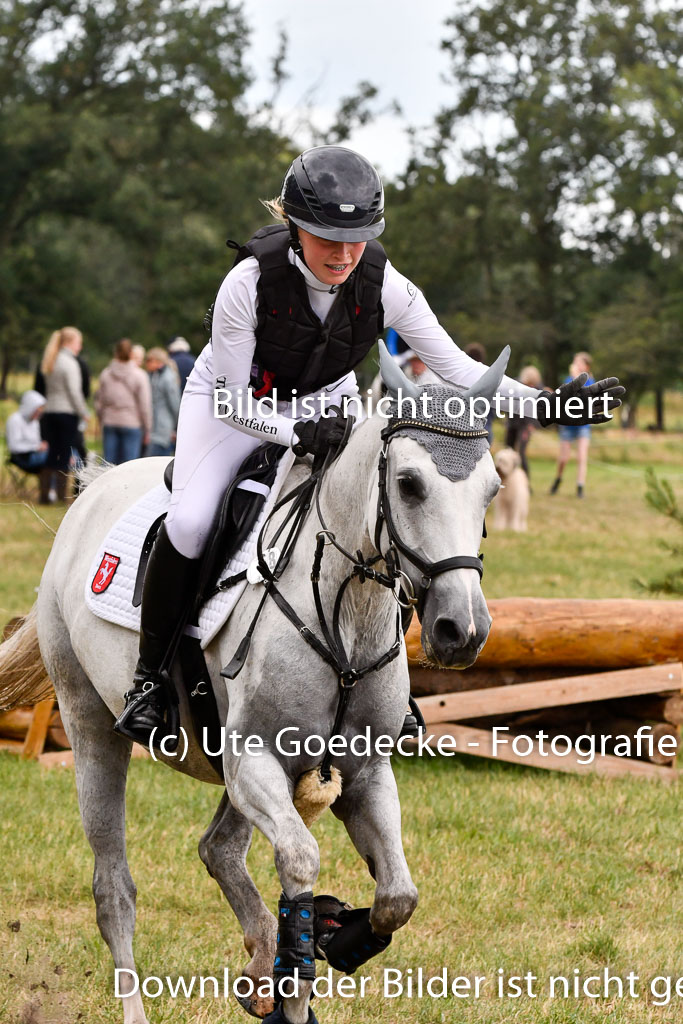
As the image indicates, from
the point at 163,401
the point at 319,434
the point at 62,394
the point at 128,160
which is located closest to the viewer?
the point at 319,434

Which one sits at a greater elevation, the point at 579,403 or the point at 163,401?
the point at 163,401

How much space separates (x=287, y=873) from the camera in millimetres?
3383

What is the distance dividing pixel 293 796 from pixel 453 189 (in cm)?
4685

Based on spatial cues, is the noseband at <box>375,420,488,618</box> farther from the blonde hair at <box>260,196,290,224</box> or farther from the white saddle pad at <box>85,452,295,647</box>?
the white saddle pad at <box>85,452,295,647</box>

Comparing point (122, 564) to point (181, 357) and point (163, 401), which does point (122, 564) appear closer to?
point (181, 357)

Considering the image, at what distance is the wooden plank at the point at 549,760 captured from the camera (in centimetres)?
749

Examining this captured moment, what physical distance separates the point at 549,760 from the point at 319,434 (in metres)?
4.44

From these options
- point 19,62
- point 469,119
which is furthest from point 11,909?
point 469,119

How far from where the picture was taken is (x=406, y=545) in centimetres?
323

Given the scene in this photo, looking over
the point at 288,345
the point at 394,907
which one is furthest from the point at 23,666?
the point at 394,907

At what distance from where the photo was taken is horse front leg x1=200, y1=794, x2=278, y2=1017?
4383 mm

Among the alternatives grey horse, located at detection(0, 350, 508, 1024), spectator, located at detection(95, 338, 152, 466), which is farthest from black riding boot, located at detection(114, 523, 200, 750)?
spectator, located at detection(95, 338, 152, 466)

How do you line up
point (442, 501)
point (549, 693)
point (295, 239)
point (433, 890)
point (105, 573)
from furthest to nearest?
point (549, 693) → point (433, 890) → point (105, 573) → point (295, 239) → point (442, 501)

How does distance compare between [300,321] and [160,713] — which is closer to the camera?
[300,321]
